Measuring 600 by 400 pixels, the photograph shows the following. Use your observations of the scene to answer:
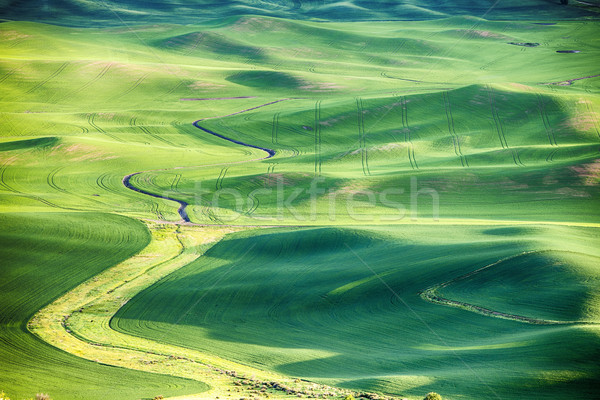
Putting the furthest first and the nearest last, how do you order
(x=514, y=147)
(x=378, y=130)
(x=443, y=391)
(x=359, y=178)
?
(x=378, y=130)
(x=514, y=147)
(x=359, y=178)
(x=443, y=391)

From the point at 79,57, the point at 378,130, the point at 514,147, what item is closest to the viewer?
the point at 514,147

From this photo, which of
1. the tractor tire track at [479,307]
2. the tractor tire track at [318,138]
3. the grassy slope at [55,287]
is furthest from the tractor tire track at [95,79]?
the tractor tire track at [479,307]

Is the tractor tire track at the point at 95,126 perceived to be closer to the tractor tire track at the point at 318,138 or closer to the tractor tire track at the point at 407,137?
the tractor tire track at the point at 318,138

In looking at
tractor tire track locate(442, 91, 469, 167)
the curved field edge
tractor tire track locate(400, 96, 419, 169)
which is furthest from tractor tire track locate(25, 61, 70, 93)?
the curved field edge

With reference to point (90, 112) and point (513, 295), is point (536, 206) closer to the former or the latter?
point (513, 295)

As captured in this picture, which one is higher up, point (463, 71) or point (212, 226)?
point (463, 71)

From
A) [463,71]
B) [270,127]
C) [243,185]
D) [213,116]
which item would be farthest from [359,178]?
[463,71]
